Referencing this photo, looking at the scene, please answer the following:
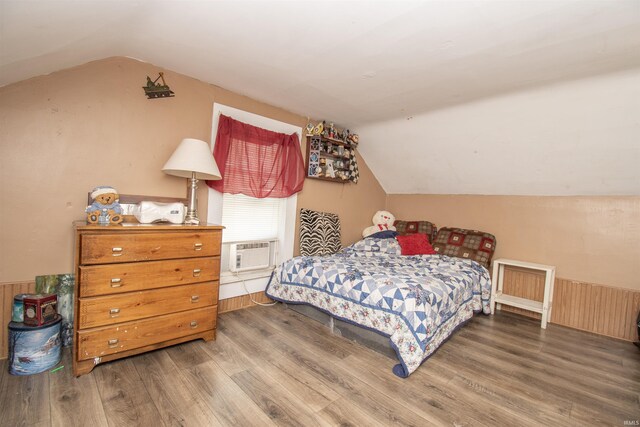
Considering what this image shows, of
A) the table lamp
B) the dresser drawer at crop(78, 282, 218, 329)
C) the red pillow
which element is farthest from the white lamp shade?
the red pillow

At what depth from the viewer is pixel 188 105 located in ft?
8.50

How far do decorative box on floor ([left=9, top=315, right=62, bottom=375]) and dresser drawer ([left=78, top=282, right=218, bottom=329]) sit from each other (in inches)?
12.0

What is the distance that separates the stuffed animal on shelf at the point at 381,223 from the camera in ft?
13.8

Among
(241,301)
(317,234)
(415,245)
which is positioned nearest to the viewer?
(241,301)

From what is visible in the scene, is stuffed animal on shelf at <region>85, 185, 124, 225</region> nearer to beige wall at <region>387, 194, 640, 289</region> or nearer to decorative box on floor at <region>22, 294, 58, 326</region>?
decorative box on floor at <region>22, 294, 58, 326</region>

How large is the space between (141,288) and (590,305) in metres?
4.10

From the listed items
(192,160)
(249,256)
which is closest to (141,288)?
(192,160)

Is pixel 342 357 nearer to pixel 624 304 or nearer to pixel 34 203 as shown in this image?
pixel 34 203

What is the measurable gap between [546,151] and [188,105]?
3.43 metres

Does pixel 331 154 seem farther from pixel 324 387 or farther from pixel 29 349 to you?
pixel 29 349

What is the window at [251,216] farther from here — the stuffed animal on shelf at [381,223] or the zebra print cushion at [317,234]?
the stuffed animal on shelf at [381,223]

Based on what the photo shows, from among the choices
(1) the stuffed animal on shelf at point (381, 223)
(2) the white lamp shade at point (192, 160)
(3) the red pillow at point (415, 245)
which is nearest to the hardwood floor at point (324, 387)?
(3) the red pillow at point (415, 245)

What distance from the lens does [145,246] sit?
1.97m

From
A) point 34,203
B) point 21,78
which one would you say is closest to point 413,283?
point 34,203
